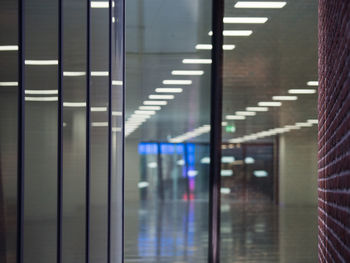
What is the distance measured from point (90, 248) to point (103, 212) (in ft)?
3.49

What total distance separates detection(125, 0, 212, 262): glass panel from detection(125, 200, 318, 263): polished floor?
2 centimetres

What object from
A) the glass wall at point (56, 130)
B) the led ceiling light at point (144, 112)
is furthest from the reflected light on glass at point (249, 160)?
the glass wall at point (56, 130)

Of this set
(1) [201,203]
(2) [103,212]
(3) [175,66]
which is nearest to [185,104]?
(3) [175,66]

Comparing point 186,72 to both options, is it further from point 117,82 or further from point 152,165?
point 117,82

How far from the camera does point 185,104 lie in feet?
43.7

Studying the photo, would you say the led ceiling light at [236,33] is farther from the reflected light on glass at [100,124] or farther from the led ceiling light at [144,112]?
the reflected light on glass at [100,124]

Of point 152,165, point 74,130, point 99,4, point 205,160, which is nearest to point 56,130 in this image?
point 74,130

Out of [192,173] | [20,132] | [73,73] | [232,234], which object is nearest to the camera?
[20,132]

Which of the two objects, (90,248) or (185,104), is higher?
(185,104)

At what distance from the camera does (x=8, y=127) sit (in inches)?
193

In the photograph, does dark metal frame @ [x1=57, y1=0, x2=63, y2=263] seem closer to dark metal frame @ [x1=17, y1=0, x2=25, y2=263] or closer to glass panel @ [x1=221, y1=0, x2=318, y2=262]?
dark metal frame @ [x1=17, y1=0, x2=25, y2=263]

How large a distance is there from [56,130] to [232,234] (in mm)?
8009

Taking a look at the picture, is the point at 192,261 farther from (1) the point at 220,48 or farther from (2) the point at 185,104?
(1) the point at 220,48

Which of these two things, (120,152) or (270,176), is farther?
(270,176)
